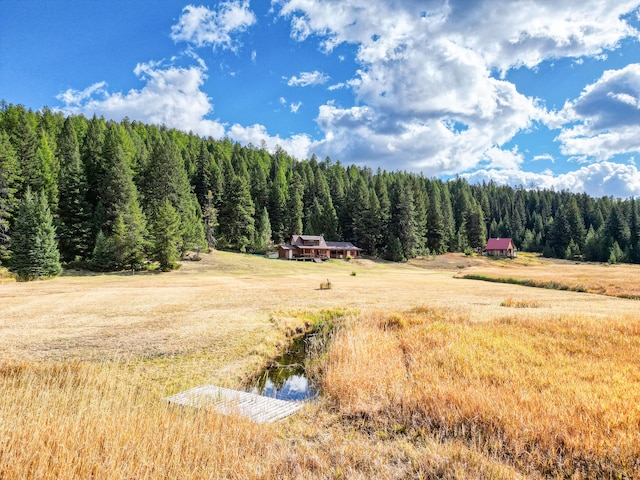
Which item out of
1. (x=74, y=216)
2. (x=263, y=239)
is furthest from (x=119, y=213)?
(x=263, y=239)

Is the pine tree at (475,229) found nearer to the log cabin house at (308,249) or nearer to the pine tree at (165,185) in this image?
the log cabin house at (308,249)

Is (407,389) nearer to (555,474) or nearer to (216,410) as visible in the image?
(555,474)

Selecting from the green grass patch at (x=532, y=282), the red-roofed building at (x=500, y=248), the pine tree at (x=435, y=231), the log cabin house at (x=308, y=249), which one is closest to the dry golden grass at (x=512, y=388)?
the green grass patch at (x=532, y=282)

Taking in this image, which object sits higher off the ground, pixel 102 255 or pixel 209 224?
pixel 209 224

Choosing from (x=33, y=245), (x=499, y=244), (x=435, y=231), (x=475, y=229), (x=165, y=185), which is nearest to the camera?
(x=33, y=245)

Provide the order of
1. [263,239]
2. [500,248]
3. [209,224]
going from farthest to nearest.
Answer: [500,248] < [263,239] < [209,224]

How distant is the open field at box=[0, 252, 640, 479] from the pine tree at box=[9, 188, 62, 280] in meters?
27.8

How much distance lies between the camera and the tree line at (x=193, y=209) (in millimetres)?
51250

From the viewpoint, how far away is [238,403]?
9156 mm

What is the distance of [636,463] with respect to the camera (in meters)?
5.99

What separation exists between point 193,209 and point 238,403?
70672 millimetres

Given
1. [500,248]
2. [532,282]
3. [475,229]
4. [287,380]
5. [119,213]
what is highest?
[475,229]

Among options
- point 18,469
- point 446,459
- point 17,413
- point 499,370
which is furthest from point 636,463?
point 17,413

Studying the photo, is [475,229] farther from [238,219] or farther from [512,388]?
[512,388]
